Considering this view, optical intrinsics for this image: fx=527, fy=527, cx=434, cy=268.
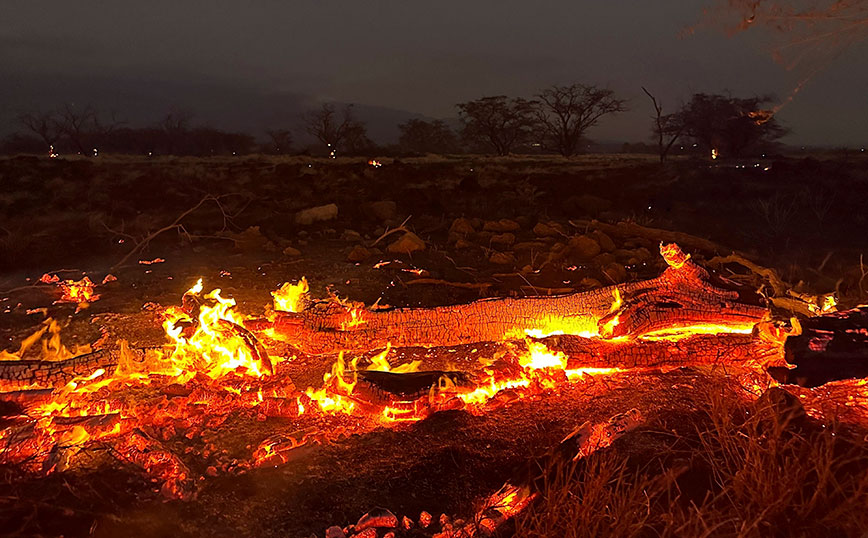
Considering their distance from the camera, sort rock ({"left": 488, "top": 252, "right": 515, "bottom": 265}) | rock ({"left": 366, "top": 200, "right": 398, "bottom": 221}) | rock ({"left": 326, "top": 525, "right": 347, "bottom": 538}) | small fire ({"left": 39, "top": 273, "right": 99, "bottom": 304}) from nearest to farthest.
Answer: rock ({"left": 326, "top": 525, "right": 347, "bottom": 538}), small fire ({"left": 39, "top": 273, "right": 99, "bottom": 304}), rock ({"left": 488, "top": 252, "right": 515, "bottom": 265}), rock ({"left": 366, "top": 200, "right": 398, "bottom": 221})

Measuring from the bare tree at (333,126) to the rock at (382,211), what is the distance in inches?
1403

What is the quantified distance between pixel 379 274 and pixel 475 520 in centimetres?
500

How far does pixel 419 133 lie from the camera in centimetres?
5075

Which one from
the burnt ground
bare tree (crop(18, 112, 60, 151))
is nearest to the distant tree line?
bare tree (crop(18, 112, 60, 151))

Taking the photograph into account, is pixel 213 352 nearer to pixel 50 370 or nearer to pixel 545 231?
pixel 50 370

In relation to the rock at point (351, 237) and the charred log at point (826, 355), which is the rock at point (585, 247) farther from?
the charred log at point (826, 355)

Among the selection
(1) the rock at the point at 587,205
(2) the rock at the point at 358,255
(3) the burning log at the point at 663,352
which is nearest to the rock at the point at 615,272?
(3) the burning log at the point at 663,352

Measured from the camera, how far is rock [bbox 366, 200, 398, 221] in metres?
11.5

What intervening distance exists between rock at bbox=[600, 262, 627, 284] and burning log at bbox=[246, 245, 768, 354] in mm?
2089

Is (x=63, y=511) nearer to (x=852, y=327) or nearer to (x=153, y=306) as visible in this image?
(x=153, y=306)

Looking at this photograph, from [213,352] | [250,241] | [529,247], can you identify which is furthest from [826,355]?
[250,241]

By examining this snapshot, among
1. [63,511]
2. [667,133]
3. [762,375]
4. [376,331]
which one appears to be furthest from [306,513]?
[667,133]

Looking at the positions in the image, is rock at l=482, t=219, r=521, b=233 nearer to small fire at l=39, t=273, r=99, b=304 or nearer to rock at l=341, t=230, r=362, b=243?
rock at l=341, t=230, r=362, b=243

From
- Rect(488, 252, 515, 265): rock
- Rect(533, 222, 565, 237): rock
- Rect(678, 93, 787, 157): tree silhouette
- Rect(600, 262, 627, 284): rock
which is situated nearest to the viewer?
Rect(600, 262, 627, 284): rock
